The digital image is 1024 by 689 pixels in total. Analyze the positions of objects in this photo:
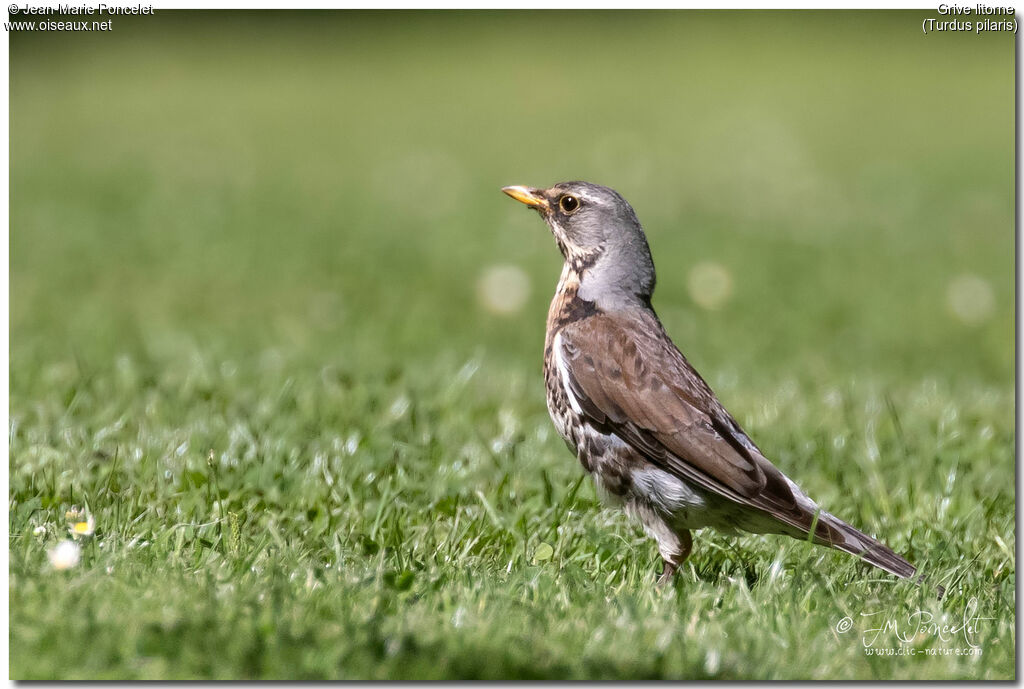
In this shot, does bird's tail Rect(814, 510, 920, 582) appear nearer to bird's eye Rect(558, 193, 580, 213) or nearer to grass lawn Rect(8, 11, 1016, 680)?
grass lawn Rect(8, 11, 1016, 680)

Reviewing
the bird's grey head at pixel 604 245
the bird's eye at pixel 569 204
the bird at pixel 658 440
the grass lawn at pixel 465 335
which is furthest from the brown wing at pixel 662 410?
the bird's eye at pixel 569 204

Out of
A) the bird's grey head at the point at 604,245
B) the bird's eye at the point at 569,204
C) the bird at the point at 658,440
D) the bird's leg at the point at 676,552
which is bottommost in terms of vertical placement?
the bird's leg at the point at 676,552

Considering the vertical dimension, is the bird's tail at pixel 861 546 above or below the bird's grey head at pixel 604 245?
below

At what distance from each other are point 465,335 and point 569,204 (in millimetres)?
3562

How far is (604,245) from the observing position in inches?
188

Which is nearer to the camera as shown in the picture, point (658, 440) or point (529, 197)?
point (658, 440)

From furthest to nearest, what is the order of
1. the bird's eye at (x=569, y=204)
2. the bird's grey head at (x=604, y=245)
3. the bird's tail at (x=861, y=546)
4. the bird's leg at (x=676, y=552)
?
the bird's eye at (x=569, y=204)
the bird's grey head at (x=604, y=245)
the bird's leg at (x=676, y=552)
the bird's tail at (x=861, y=546)

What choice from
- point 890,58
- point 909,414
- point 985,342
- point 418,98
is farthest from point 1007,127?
point 909,414

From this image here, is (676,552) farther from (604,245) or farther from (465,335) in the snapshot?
(465,335)

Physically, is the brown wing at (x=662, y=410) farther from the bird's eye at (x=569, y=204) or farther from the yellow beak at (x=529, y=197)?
the yellow beak at (x=529, y=197)

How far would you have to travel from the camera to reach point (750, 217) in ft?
38.2

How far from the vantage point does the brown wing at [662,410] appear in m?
4.17

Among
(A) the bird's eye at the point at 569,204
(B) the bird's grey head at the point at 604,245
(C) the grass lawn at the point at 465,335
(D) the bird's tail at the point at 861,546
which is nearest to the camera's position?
(C) the grass lawn at the point at 465,335

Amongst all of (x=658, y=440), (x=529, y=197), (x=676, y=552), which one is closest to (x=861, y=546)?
(x=676, y=552)
